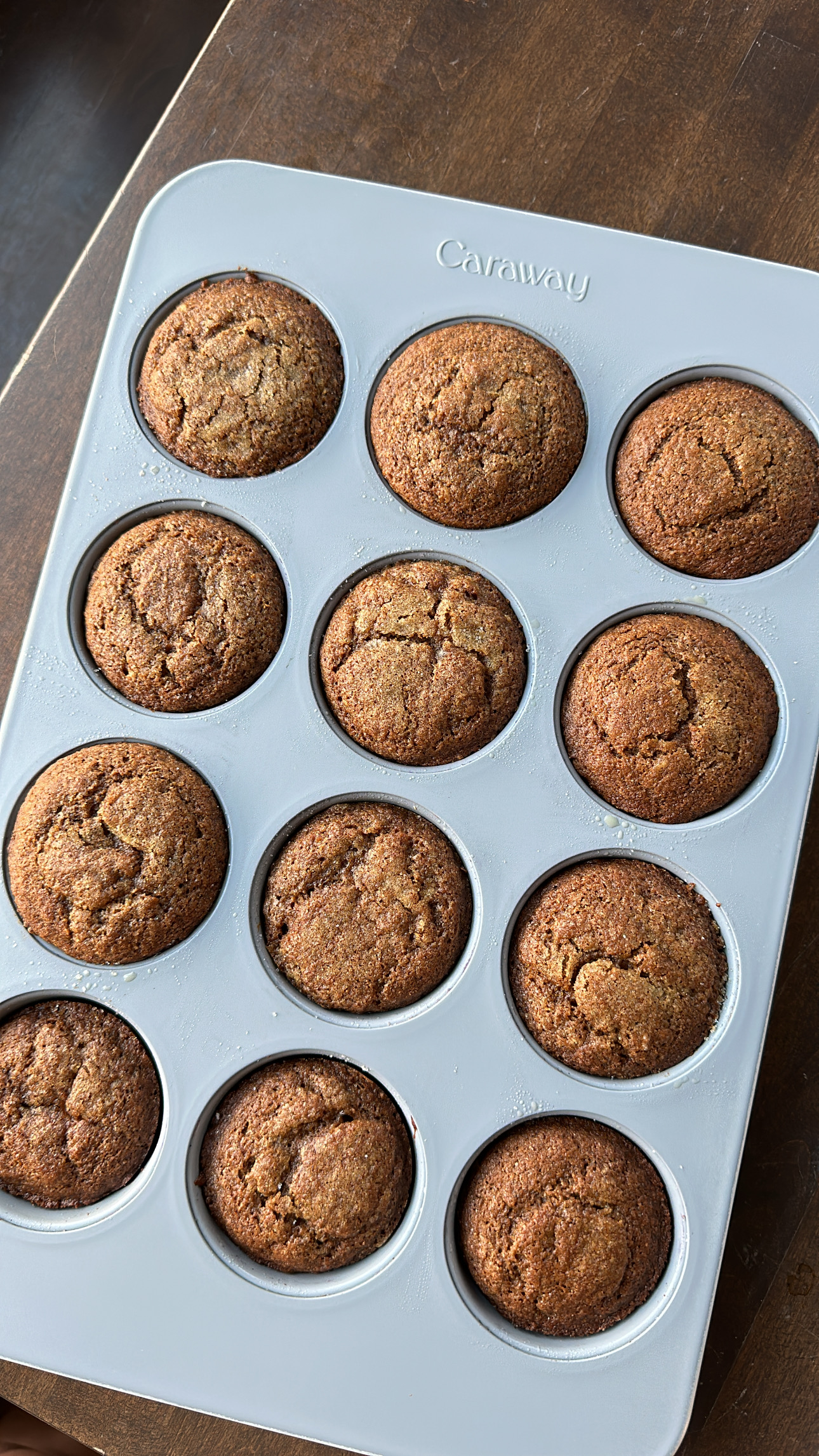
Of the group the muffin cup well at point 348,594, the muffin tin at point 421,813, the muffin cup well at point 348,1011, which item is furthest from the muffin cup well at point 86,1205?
the muffin cup well at point 348,594

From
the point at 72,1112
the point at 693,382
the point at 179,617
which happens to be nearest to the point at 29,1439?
the point at 72,1112

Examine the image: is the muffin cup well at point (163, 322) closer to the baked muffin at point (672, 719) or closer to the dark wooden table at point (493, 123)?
the dark wooden table at point (493, 123)

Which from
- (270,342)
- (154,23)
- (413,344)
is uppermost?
(154,23)

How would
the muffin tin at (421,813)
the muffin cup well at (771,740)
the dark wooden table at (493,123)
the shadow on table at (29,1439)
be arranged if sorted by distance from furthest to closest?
the shadow on table at (29,1439) < the dark wooden table at (493,123) < the muffin cup well at (771,740) < the muffin tin at (421,813)

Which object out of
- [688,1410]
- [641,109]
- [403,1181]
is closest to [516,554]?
[641,109]

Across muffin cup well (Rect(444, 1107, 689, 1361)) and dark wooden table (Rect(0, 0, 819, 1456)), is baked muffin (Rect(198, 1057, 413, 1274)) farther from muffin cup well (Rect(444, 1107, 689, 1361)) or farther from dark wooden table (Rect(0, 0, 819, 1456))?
dark wooden table (Rect(0, 0, 819, 1456))

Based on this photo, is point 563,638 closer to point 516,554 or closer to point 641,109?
point 516,554
